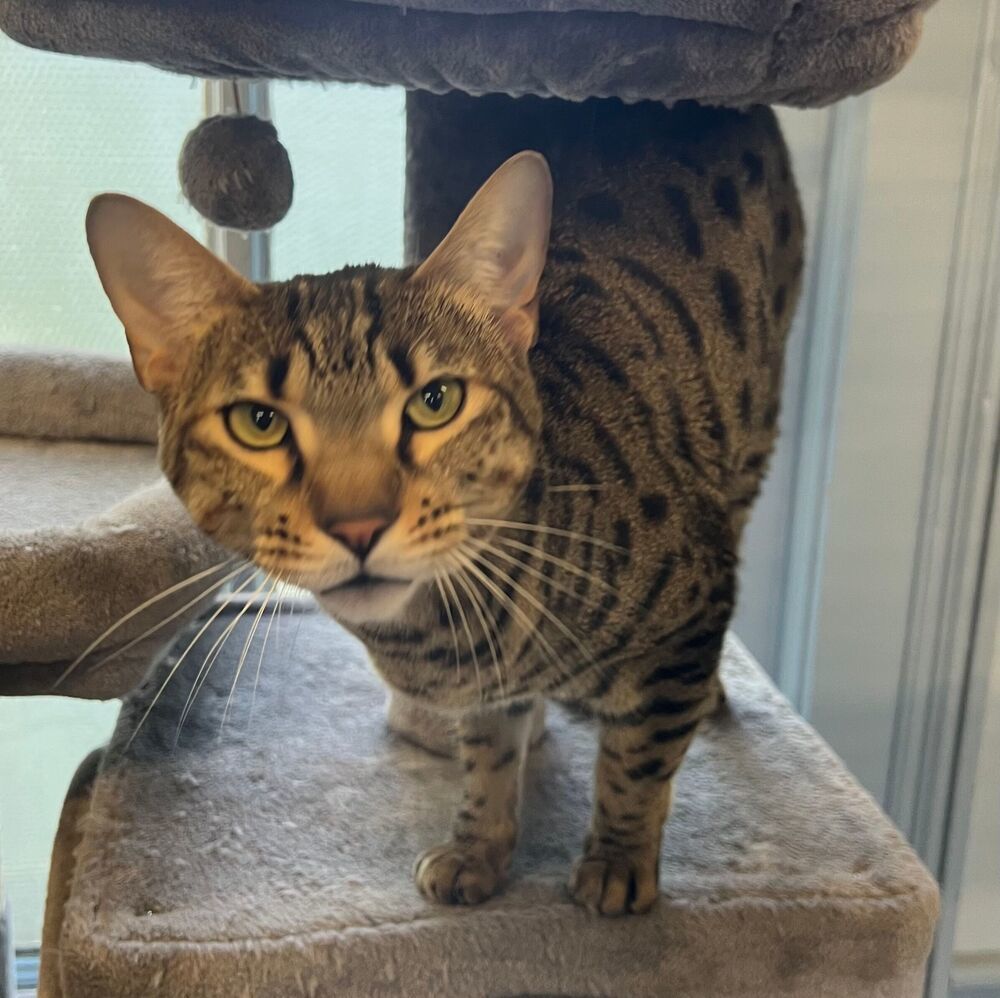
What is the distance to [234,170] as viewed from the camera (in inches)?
32.6

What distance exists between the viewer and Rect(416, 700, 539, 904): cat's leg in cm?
81

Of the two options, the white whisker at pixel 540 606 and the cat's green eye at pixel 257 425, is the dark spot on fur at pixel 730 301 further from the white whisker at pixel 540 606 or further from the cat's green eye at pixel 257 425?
the cat's green eye at pixel 257 425

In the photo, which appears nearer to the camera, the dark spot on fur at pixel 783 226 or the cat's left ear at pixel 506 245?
the cat's left ear at pixel 506 245

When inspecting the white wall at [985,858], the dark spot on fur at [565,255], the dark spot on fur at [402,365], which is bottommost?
the white wall at [985,858]

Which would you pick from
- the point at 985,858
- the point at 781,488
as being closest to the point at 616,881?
the point at 781,488

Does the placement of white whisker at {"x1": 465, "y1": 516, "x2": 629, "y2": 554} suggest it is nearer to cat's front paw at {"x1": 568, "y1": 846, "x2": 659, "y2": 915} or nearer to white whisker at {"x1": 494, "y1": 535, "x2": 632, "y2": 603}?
white whisker at {"x1": 494, "y1": 535, "x2": 632, "y2": 603}

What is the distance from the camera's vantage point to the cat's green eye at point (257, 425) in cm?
63

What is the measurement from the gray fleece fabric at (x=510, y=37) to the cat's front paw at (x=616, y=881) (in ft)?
1.94

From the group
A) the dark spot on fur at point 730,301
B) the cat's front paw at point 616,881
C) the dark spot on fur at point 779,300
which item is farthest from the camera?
the dark spot on fur at point 779,300

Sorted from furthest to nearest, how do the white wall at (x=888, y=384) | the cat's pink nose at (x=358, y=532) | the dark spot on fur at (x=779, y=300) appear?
the white wall at (x=888, y=384) → the dark spot on fur at (x=779, y=300) → the cat's pink nose at (x=358, y=532)

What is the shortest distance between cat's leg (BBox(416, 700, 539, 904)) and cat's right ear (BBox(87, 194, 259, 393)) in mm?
394

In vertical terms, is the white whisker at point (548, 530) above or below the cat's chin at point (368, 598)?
above

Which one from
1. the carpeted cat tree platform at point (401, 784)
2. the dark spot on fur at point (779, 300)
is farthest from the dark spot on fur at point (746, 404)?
the carpeted cat tree platform at point (401, 784)

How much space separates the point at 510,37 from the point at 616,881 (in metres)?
0.63
